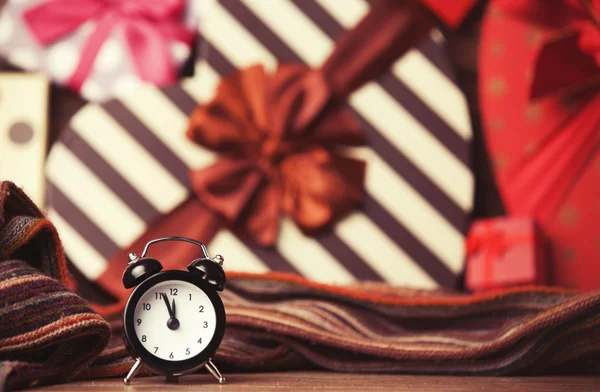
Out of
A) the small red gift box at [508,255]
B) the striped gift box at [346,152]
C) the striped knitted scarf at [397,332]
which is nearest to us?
the striped knitted scarf at [397,332]

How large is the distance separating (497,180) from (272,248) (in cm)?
55

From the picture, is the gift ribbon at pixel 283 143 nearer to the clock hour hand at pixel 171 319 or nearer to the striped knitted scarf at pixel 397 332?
the striped knitted scarf at pixel 397 332

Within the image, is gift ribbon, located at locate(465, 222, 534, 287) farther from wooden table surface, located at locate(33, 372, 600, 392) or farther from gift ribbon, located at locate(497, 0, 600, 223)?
wooden table surface, located at locate(33, 372, 600, 392)

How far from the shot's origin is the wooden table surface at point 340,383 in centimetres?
67

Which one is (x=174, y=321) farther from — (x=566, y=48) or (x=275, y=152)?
(x=566, y=48)

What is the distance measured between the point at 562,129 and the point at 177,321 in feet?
Answer: 3.76

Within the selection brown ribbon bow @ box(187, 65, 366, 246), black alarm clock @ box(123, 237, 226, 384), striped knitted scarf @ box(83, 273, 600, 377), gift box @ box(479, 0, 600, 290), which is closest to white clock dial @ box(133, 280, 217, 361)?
black alarm clock @ box(123, 237, 226, 384)

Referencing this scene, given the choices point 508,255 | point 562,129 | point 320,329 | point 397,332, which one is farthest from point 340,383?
point 562,129

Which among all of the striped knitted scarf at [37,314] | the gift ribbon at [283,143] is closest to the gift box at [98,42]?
the gift ribbon at [283,143]

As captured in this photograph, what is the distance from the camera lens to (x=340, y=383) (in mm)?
745

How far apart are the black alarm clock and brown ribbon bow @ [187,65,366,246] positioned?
2.68 feet

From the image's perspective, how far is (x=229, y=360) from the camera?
2.90ft

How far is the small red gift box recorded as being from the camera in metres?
1.37

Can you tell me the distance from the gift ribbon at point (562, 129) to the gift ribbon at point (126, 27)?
857mm
